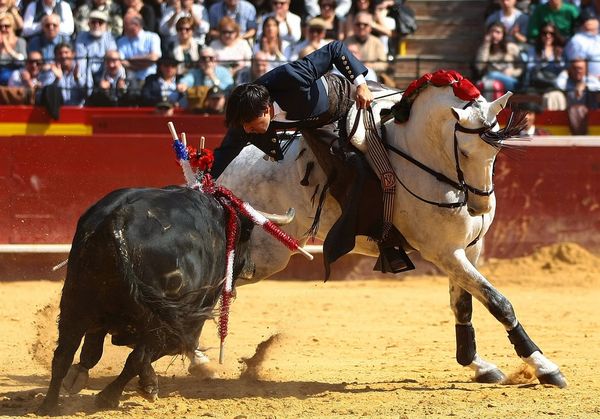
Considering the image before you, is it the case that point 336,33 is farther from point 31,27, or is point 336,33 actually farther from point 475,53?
point 31,27

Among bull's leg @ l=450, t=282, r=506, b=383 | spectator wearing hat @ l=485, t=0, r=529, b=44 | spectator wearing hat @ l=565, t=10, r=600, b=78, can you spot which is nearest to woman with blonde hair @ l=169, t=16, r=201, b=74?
spectator wearing hat @ l=485, t=0, r=529, b=44

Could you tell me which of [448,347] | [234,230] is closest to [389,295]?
[448,347]

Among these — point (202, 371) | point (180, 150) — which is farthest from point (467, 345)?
point (180, 150)

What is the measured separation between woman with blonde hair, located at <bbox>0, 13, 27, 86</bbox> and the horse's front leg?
7.26 meters

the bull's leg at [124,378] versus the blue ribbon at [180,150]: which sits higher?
the blue ribbon at [180,150]

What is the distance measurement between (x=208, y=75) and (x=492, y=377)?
6256 millimetres

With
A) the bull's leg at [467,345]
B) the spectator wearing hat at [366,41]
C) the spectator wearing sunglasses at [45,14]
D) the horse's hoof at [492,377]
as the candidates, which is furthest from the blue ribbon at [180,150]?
the spectator wearing sunglasses at [45,14]

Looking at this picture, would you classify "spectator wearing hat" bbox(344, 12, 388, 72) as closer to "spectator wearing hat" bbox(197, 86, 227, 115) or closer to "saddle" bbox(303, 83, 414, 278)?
"spectator wearing hat" bbox(197, 86, 227, 115)

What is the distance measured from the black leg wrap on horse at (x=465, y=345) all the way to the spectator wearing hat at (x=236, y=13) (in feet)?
23.2

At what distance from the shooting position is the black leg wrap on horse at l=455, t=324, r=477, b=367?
7.01m

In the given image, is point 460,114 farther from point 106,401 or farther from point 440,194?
point 106,401

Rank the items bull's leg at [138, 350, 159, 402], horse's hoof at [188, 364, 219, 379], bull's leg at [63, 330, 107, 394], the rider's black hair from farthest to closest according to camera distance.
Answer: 1. horse's hoof at [188, 364, 219, 379]
2. the rider's black hair
3. bull's leg at [63, 330, 107, 394]
4. bull's leg at [138, 350, 159, 402]

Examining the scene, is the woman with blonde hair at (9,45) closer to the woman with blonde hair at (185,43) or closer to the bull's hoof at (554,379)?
the woman with blonde hair at (185,43)

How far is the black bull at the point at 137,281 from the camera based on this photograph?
17.6 ft
